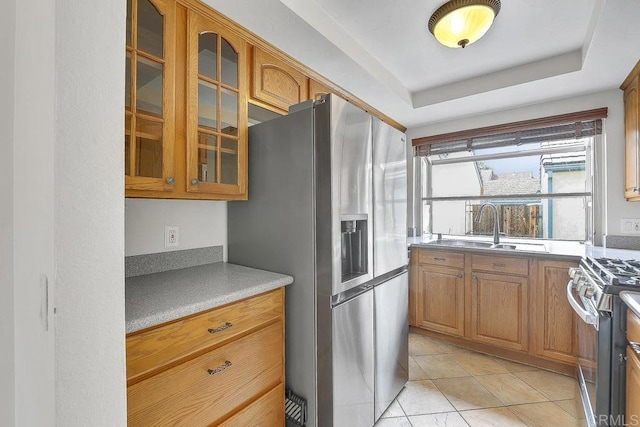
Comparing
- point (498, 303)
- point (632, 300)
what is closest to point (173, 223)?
point (632, 300)

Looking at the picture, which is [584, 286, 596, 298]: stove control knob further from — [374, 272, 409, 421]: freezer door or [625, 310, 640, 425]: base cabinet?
[374, 272, 409, 421]: freezer door

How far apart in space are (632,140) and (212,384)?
313 cm

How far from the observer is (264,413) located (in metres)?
1.28

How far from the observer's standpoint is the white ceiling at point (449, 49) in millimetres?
1554

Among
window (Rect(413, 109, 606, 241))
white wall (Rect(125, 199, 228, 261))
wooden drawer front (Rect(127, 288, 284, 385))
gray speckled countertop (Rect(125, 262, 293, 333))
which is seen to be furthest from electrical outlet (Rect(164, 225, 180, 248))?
window (Rect(413, 109, 606, 241))

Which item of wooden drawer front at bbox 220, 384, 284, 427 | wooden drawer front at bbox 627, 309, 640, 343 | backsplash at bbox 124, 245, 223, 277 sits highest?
backsplash at bbox 124, 245, 223, 277

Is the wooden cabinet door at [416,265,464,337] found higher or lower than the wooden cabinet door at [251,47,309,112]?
lower

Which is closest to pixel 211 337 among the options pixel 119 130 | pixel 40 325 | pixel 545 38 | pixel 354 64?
pixel 40 325

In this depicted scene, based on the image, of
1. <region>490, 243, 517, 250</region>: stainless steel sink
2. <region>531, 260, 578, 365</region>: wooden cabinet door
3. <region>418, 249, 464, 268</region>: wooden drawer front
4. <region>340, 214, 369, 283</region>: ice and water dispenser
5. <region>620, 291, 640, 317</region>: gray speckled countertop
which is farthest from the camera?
<region>490, 243, 517, 250</region>: stainless steel sink

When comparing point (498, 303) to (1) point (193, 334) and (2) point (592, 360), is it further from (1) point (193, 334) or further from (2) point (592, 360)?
(1) point (193, 334)

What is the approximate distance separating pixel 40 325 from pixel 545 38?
2.87 m

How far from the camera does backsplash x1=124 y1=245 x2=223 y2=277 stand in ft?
4.62

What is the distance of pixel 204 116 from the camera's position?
1.42m

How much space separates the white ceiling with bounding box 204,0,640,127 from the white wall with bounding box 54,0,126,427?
1.05 metres
